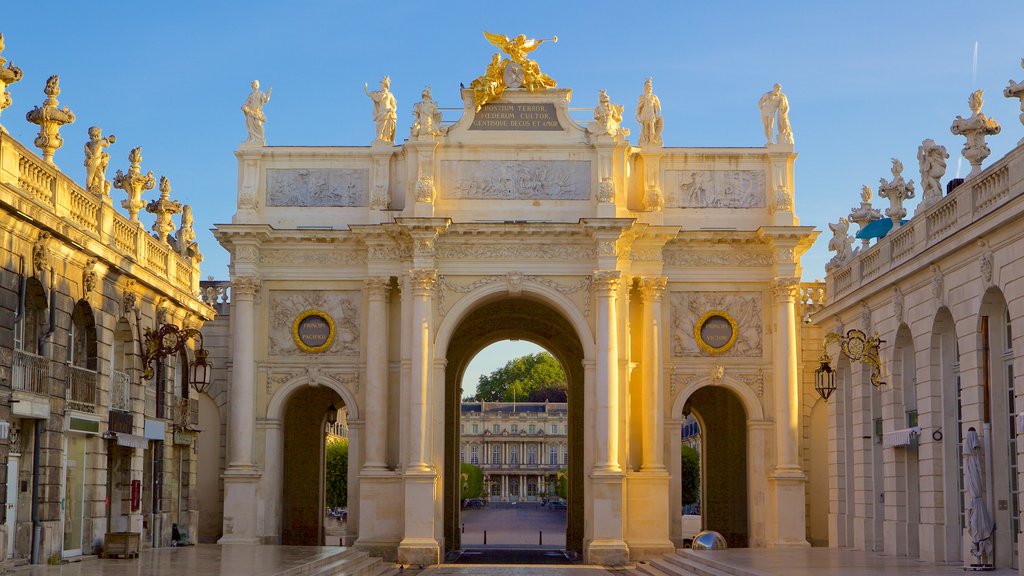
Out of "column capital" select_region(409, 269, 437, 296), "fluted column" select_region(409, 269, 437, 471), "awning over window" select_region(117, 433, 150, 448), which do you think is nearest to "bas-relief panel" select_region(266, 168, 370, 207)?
"column capital" select_region(409, 269, 437, 296)

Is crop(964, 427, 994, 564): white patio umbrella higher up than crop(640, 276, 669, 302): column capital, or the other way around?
crop(640, 276, 669, 302): column capital

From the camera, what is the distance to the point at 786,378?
4209 cm

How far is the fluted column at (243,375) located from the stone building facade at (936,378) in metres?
17.2

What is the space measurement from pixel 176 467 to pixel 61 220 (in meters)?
13.1

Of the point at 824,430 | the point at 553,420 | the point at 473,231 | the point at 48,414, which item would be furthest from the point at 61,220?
the point at 553,420

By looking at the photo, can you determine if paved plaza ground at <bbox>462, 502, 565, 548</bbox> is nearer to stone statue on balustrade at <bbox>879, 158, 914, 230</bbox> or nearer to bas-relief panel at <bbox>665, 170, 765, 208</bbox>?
bas-relief panel at <bbox>665, 170, 765, 208</bbox>

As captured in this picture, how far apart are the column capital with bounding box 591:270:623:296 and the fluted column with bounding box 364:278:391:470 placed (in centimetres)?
648

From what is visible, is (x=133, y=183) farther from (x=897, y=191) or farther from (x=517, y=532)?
(x=517, y=532)

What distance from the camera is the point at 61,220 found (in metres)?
25.9

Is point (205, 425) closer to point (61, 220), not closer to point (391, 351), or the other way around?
point (391, 351)

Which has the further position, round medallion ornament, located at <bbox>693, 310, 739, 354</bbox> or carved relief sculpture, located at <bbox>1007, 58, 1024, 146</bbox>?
round medallion ornament, located at <bbox>693, 310, 739, 354</bbox>

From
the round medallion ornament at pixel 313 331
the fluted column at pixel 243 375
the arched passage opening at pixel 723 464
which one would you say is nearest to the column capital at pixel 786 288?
the arched passage opening at pixel 723 464

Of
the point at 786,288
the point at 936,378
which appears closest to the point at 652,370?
the point at 786,288

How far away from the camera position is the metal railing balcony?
81.4ft
